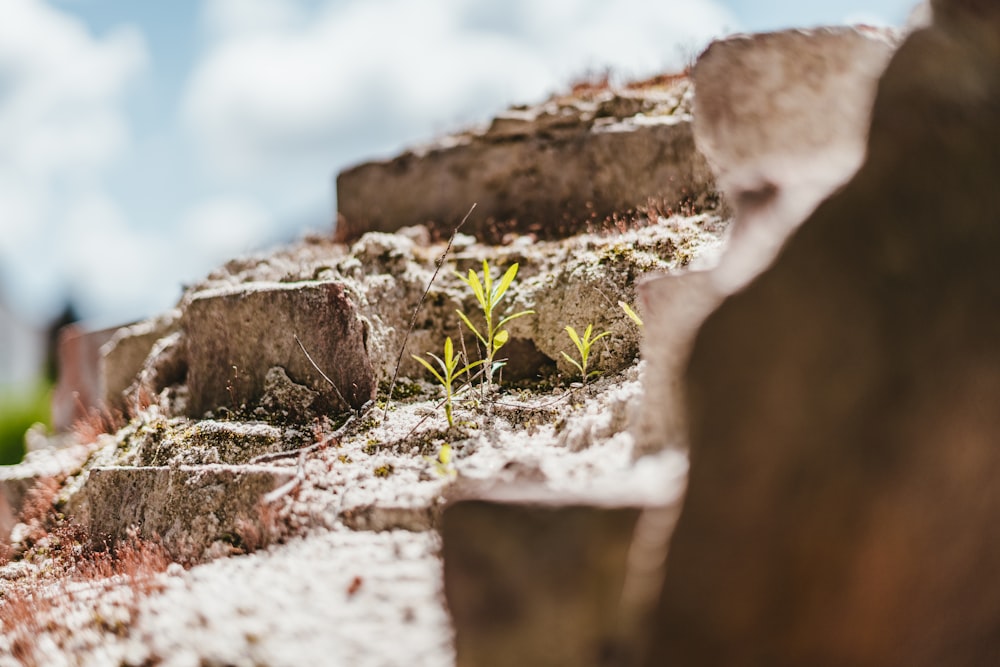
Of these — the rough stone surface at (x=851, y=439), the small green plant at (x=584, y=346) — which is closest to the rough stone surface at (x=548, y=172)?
the small green plant at (x=584, y=346)

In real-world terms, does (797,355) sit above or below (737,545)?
above

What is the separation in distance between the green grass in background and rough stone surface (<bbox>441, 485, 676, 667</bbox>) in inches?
718

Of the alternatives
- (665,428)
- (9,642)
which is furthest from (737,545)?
(9,642)

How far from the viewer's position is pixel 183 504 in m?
4.35

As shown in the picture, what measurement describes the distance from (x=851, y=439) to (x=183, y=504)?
398cm

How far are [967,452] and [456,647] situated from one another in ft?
5.64

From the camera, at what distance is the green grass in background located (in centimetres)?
1703

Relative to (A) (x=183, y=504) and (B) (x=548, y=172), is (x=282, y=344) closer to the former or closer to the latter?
(A) (x=183, y=504)

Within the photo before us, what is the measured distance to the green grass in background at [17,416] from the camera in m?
17.0

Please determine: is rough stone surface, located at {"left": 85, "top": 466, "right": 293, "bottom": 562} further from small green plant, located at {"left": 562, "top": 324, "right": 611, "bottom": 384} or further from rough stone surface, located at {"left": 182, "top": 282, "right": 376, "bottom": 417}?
small green plant, located at {"left": 562, "top": 324, "right": 611, "bottom": 384}

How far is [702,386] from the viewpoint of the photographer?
2053 millimetres

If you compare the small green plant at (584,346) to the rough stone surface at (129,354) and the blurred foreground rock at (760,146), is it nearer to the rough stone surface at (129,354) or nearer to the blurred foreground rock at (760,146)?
the blurred foreground rock at (760,146)

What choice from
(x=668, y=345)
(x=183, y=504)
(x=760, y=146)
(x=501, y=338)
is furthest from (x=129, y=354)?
(x=760, y=146)

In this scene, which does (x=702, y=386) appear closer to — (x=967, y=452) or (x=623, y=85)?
(x=967, y=452)
